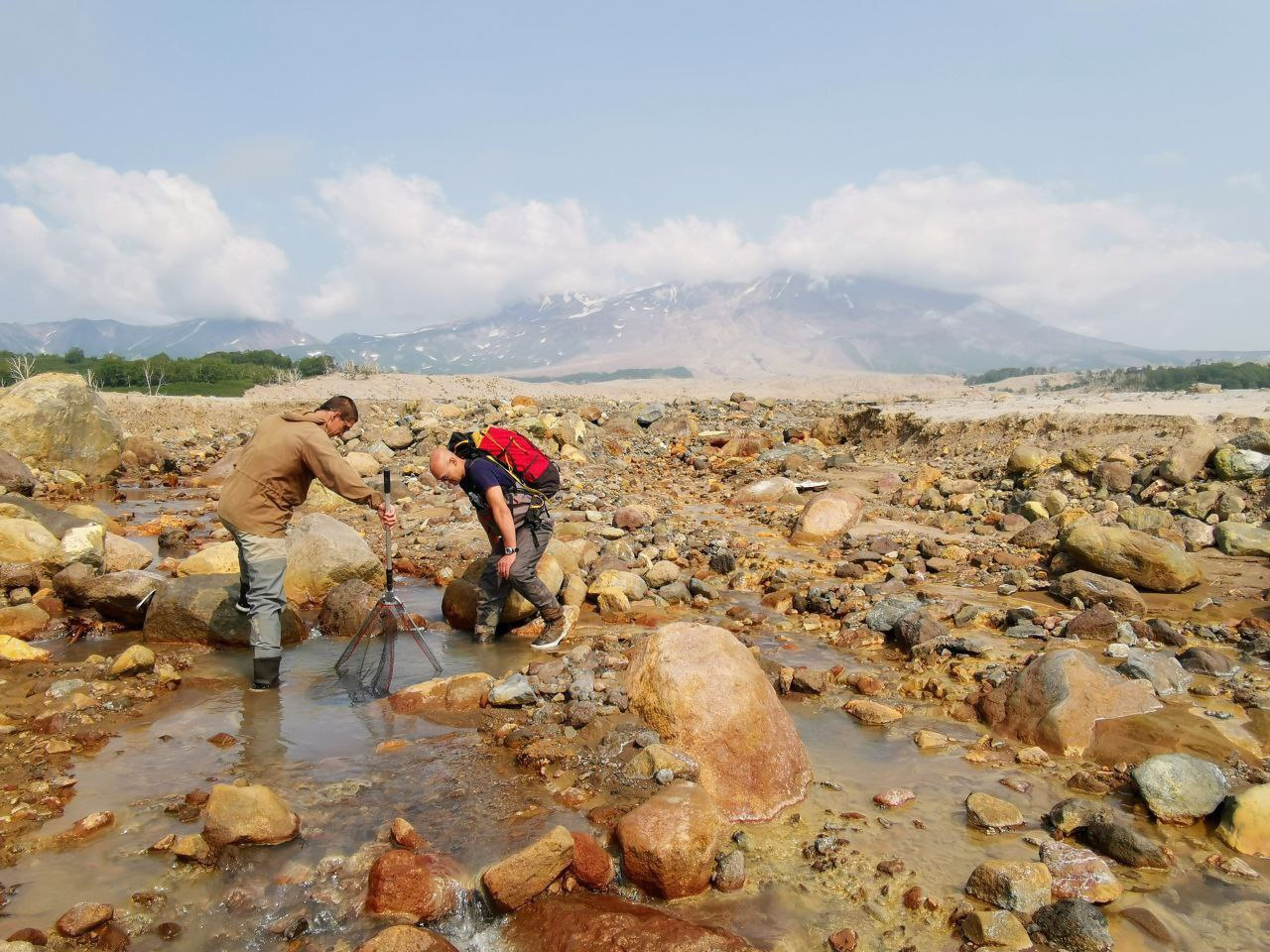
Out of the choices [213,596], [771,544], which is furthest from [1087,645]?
[213,596]

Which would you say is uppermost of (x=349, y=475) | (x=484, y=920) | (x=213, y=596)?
(x=349, y=475)

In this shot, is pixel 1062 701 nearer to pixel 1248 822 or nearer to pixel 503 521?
pixel 1248 822

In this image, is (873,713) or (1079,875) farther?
(873,713)

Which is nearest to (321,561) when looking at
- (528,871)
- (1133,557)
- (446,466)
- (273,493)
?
(273,493)

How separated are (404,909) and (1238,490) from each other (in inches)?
530

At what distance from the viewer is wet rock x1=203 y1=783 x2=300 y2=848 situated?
412cm

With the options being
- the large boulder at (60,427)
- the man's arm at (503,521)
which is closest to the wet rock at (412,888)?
the man's arm at (503,521)

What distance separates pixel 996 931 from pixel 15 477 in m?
16.7

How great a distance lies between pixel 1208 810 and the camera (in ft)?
15.2

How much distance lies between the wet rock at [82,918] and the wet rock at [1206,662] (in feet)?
26.6

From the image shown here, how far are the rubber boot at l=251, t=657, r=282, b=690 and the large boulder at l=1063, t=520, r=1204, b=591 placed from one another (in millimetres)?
9026

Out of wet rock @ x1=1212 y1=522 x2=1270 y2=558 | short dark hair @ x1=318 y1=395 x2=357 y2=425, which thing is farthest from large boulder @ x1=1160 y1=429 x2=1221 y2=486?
short dark hair @ x1=318 y1=395 x2=357 y2=425

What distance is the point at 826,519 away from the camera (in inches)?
488

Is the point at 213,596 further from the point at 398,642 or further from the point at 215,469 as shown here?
the point at 215,469
